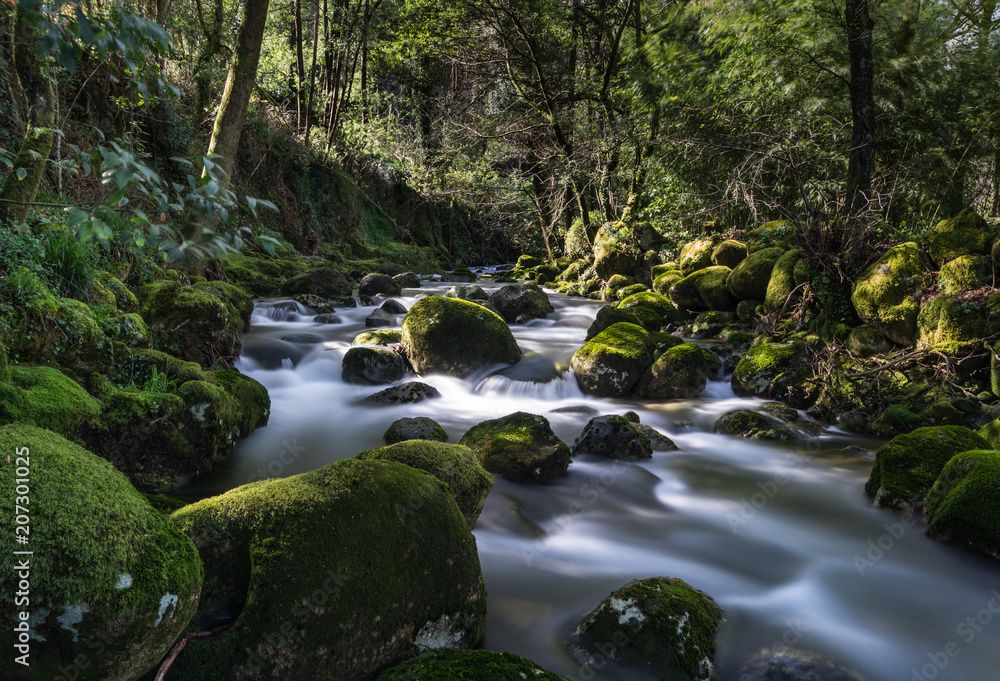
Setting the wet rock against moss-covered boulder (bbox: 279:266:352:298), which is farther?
moss-covered boulder (bbox: 279:266:352:298)

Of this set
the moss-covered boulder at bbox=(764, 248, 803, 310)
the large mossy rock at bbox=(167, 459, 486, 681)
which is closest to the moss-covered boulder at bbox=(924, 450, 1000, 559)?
the large mossy rock at bbox=(167, 459, 486, 681)

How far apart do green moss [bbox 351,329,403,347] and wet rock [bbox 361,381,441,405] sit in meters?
1.71

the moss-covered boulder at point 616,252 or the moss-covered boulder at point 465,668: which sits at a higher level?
the moss-covered boulder at point 616,252

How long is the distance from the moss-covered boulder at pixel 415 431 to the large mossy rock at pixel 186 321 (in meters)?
2.55

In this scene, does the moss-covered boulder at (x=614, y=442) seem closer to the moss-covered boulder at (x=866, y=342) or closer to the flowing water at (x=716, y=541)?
the flowing water at (x=716, y=541)

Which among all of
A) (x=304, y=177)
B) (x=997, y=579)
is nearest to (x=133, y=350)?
(x=997, y=579)

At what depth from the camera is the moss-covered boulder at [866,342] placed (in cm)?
690

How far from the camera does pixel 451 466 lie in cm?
356

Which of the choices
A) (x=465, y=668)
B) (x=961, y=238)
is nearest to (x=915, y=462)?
(x=961, y=238)

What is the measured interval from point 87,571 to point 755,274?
10508 millimetres

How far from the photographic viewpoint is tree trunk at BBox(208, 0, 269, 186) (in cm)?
746

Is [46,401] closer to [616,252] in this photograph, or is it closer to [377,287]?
[377,287]

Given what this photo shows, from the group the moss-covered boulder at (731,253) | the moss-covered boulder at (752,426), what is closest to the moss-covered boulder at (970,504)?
the moss-covered boulder at (752,426)

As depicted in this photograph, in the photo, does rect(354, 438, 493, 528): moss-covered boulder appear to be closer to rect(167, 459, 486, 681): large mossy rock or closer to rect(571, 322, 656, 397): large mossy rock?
rect(167, 459, 486, 681): large mossy rock
